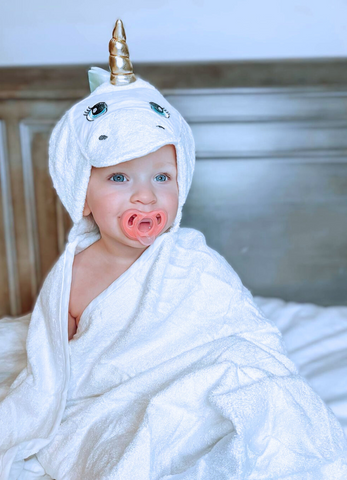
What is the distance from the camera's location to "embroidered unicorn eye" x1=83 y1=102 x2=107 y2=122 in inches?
38.9

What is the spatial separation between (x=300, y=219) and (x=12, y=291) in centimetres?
96

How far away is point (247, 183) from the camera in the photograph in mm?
1633

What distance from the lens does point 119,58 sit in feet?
3.39

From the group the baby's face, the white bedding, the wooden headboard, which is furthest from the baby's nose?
the wooden headboard

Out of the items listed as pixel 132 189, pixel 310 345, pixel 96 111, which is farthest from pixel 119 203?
pixel 310 345

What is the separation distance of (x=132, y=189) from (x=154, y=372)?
0.34 meters

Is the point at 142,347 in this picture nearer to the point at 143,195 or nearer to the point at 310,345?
the point at 143,195

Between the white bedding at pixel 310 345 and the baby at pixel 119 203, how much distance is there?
0.22 metres

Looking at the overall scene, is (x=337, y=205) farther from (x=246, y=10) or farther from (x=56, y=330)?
(x=56, y=330)

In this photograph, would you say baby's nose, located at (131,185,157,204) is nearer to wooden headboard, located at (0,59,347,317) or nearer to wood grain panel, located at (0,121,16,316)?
wooden headboard, located at (0,59,347,317)

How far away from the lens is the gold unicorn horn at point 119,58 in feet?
3.33

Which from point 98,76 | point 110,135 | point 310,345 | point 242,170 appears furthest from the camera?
point 242,170

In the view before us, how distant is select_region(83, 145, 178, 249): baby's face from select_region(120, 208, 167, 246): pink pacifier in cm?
1

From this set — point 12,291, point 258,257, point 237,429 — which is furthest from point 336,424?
point 12,291
